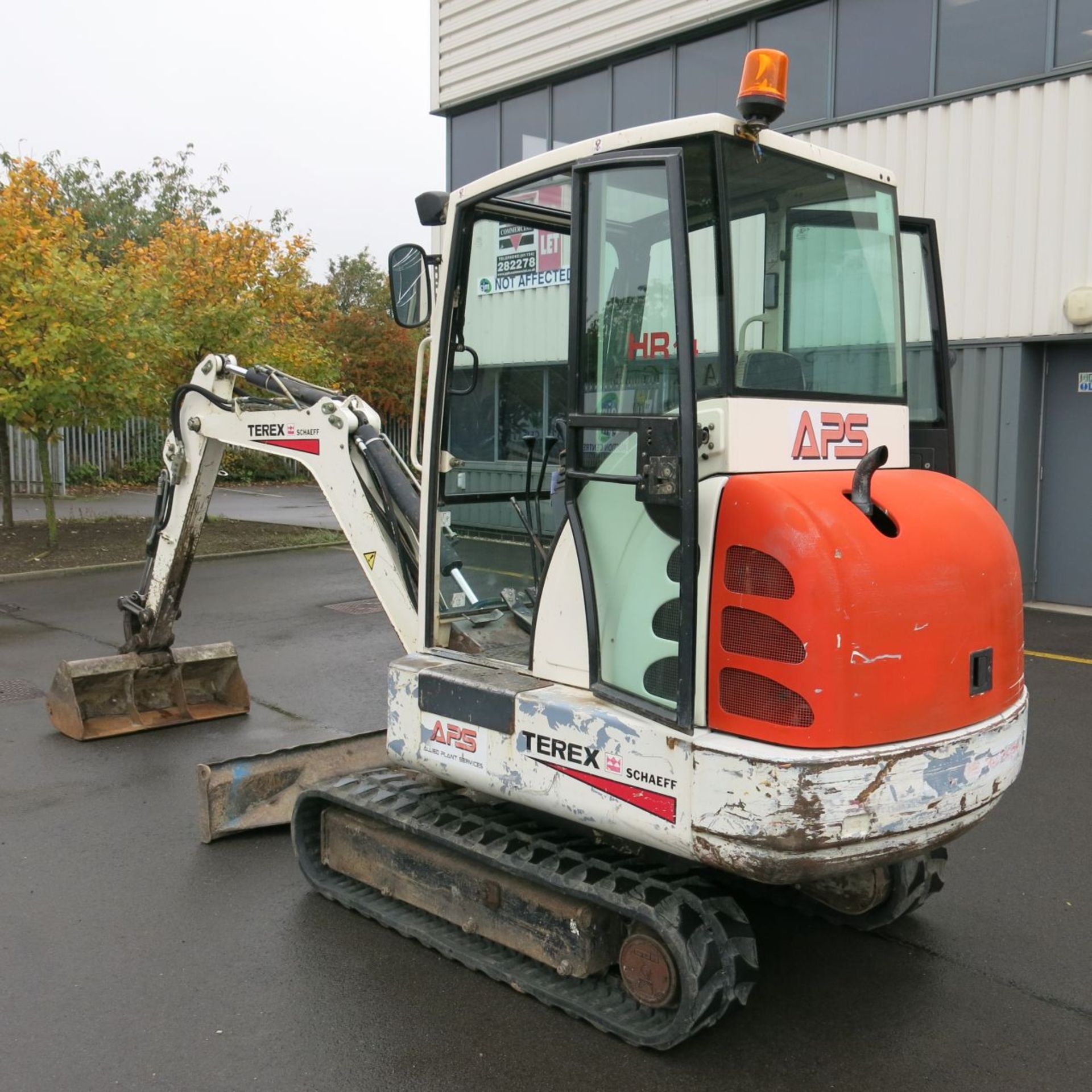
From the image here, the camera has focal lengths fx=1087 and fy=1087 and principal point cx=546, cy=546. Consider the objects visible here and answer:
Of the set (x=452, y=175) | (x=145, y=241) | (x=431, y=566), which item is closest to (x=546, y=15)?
(x=452, y=175)

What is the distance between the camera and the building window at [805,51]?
40.1ft

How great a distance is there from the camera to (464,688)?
385 cm

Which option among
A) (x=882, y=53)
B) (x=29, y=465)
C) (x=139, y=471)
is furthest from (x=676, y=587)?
(x=139, y=471)

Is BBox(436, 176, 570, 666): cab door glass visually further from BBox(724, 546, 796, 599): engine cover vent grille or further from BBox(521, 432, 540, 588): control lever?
BBox(724, 546, 796, 599): engine cover vent grille

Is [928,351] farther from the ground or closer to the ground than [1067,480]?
farther from the ground

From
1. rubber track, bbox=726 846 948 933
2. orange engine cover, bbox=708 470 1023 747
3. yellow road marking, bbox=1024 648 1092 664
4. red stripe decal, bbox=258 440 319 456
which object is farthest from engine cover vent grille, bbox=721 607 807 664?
yellow road marking, bbox=1024 648 1092 664

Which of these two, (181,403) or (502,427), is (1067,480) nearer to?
(502,427)

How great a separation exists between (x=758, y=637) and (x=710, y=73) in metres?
12.0

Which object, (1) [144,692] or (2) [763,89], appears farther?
(1) [144,692]

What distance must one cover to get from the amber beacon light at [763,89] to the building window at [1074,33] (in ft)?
28.6

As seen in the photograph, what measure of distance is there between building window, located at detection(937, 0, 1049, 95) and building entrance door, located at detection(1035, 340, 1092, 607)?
9.21 ft

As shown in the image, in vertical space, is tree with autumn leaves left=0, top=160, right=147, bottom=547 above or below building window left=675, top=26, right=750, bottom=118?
below

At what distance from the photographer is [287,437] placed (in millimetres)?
5445

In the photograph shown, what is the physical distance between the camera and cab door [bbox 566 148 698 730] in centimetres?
313
